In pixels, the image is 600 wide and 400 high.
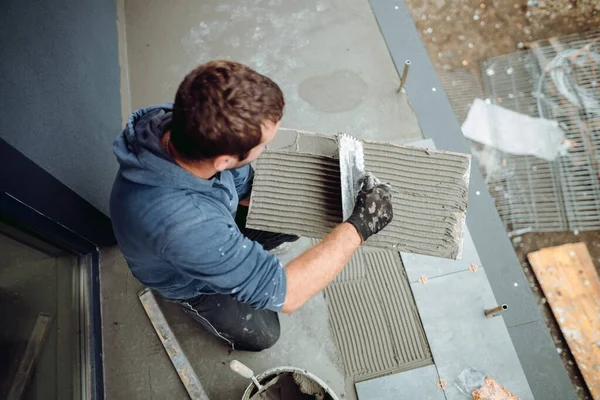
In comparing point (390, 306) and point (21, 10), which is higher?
point (21, 10)

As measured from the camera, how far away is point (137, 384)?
2131 mm

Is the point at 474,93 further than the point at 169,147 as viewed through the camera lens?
Yes

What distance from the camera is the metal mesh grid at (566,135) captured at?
2.65 meters

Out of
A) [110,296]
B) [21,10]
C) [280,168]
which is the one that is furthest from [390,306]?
[21,10]

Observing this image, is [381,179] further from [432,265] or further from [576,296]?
[576,296]

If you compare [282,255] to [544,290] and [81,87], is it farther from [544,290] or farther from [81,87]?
[544,290]

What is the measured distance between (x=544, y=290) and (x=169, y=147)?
2462 millimetres

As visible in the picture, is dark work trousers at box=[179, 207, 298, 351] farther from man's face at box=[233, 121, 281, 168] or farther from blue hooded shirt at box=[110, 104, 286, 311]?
man's face at box=[233, 121, 281, 168]

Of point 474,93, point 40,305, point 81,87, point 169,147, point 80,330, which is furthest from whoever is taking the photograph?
point 474,93

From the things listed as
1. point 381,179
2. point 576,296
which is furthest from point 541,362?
point 381,179

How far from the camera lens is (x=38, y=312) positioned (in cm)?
186

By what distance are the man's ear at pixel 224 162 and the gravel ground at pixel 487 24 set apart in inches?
99.8

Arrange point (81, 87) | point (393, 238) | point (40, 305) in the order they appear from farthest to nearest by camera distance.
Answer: point (81, 87) → point (40, 305) → point (393, 238)

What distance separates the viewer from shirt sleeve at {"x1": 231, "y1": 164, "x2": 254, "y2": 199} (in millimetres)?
1771
